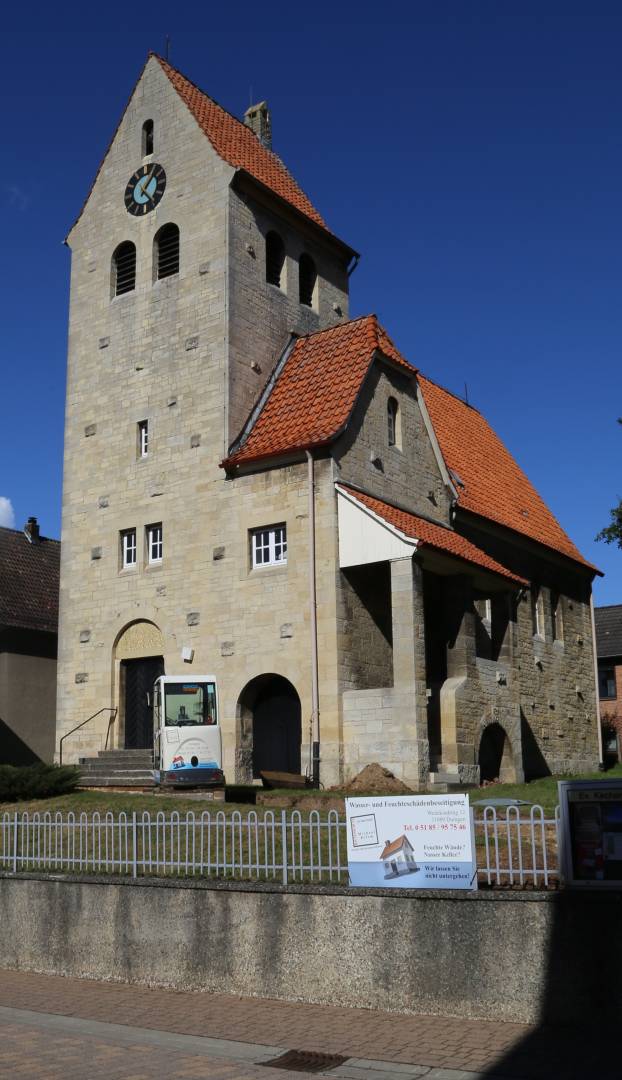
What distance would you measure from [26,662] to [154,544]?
927 centimetres

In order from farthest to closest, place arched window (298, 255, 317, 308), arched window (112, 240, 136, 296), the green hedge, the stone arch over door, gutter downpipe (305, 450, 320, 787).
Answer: arched window (298, 255, 317, 308), arched window (112, 240, 136, 296), the stone arch over door, gutter downpipe (305, 450, 320, 787), the green hedge

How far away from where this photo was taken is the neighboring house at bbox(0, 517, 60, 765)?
110ft

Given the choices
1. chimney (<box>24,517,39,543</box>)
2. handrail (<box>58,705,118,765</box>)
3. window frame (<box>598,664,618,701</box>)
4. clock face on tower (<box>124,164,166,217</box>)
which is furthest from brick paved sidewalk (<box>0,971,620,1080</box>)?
window frame (<box>598,664,618,701</box>)

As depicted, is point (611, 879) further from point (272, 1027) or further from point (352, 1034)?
point (272, 1027)

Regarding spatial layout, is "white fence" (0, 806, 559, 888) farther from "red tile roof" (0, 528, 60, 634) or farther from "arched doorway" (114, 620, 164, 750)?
"red tile roof" (0, 528, 60, 634)

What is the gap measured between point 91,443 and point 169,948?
61.7 feet

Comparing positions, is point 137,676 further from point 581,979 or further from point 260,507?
point 581,979

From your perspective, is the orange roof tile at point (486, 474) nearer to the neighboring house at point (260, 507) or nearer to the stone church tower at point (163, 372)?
the neighboring house at point (260, 507)

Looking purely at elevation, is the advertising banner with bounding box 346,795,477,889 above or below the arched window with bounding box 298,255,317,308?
below

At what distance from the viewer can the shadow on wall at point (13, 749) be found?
32.8 m

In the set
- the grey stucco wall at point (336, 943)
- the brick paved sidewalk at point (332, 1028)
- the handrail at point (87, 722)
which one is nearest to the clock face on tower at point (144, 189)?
the handrail at point (87, 722)

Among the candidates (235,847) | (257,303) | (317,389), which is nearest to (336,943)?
(235,847)

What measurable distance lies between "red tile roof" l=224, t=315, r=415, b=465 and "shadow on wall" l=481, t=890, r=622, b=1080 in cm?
1540

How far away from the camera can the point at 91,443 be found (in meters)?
29.6
